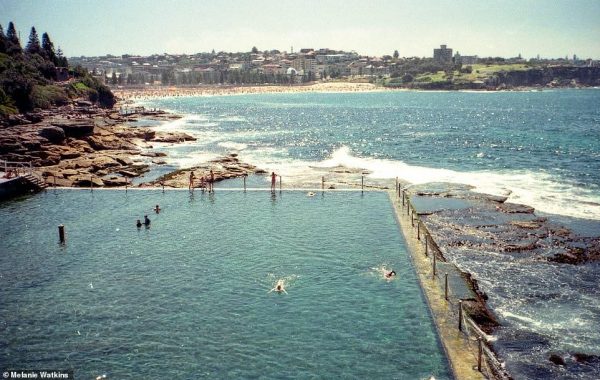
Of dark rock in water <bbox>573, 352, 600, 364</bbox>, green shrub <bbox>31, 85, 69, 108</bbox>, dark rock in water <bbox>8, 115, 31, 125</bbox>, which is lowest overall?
dark rock in water <bbox>573, 352, 600, 364</bbox>

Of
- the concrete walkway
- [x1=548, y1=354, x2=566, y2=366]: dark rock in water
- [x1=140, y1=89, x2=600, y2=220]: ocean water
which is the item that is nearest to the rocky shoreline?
[x1=140, y1=89, x2=600, y2=220]: ocean water

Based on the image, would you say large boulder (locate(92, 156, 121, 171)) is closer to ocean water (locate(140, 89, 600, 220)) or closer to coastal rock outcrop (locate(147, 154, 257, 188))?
ocean water (locate(140, 89, 600, 220))

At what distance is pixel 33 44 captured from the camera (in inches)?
4781

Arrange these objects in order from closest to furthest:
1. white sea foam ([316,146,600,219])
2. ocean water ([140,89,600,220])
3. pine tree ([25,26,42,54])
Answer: white sea foam ([316,146,600,219])
ocean water ([140,89,600,220])
pine tree ([25,26,42,54])

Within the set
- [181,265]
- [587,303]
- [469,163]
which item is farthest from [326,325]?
[469,163]

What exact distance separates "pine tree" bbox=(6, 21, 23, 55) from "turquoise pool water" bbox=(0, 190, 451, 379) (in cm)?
7760

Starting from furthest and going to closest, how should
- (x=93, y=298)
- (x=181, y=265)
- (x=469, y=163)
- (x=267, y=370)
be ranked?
1. (x=469, y=163)
2. (x=181, y=265)
3. (x=93, y=298)
4. (x=267, y=370)

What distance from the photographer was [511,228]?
35281 millimetres

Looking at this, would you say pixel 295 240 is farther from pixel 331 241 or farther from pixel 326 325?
pixel 326 325

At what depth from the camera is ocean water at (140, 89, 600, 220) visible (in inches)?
1961

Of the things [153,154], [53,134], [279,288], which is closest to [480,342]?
[279,288]

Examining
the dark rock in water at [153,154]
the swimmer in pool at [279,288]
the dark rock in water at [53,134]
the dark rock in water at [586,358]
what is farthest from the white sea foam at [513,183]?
the dark rock in water at [53,134]

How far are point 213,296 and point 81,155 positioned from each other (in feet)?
132

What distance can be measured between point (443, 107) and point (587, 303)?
147394mm
